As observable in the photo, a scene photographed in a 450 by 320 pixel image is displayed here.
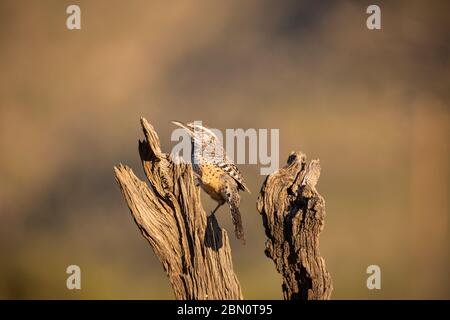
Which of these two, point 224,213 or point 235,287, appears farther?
point 224,213

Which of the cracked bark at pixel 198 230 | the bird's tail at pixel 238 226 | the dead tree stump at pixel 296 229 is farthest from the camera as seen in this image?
the bird's tail at pixel 238 226

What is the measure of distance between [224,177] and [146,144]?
34.4 inches

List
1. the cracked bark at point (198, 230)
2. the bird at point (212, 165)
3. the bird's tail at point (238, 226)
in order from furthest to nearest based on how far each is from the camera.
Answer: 1. the bird at point (212, 165)
2. the bird's tail at point (238, 226)
3. the cracked bark at point (198, 230)

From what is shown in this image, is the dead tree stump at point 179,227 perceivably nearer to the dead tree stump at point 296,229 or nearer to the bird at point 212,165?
the dead tree stump at point 296,229

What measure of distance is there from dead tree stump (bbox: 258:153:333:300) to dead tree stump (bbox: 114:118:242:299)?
1.12 feet

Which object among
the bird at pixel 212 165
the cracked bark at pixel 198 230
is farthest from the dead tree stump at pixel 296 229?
the bird at pixel 212 165

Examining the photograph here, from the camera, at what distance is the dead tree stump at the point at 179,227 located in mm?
4059

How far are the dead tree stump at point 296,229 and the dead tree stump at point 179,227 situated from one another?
34 cm

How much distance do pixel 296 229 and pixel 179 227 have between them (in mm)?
789

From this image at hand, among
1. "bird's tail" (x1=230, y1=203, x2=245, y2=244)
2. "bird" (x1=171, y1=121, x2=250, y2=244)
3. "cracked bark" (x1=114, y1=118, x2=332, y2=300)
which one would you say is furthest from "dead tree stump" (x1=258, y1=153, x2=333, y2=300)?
"bird" (x1=171, y1=121, x2=250, y2=244)

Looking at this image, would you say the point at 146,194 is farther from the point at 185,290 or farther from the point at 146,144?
the point at 185,290

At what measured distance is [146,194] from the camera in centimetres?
411

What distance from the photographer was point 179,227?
412 centimetres

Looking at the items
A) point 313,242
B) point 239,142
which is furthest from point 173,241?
point 239,142
